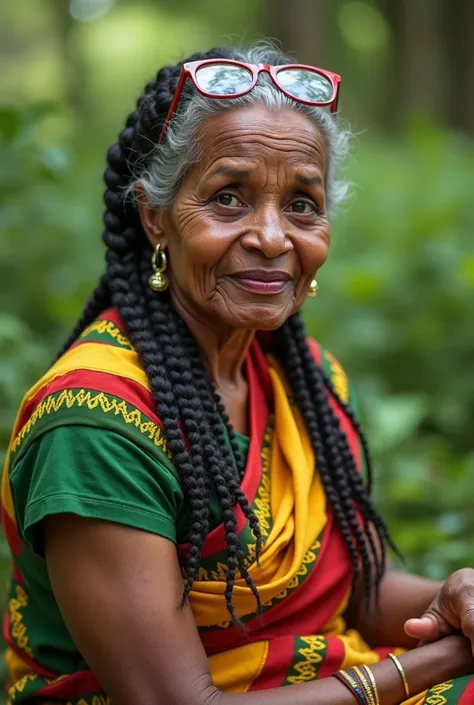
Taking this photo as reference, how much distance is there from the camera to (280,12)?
9266mm

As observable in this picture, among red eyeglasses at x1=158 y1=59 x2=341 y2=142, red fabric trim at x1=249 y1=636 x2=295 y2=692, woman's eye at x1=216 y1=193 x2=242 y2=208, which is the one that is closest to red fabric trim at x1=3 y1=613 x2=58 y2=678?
red fabric trim at x1=249 y1=636 x2=295 y2=692

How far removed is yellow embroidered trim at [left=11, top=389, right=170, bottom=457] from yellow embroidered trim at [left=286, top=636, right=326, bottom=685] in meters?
0.66

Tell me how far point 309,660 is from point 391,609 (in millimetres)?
495

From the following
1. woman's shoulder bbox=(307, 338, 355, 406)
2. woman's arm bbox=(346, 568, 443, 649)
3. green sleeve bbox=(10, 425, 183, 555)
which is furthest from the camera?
woman's shoulder bbox=(307, 338, 355, 406)

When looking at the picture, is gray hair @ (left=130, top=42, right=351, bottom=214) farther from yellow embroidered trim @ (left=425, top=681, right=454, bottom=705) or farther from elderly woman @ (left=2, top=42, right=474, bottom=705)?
yellow embroidered trim @ (left=425, top=681, right=454, bottom=705)

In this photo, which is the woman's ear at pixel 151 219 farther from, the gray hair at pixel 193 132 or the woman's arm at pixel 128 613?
the woman's arm at pixel 128 613

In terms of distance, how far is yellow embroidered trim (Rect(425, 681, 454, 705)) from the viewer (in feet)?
7.11

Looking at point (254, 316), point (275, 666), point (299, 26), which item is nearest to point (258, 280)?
point (254, 316)

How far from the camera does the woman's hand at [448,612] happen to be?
2.38m

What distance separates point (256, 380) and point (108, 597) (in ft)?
2.85

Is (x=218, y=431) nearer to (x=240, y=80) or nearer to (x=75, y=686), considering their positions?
(x=75, y=686)

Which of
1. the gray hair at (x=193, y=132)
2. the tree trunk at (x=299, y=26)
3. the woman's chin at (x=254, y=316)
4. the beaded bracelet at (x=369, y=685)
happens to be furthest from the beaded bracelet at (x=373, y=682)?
the tree trunk at (x=299, y=26)

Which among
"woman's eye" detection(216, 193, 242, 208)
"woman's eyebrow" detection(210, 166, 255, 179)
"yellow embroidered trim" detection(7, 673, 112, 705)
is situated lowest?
"yellow embroidered trim" detection(7, 673, 112, 705)

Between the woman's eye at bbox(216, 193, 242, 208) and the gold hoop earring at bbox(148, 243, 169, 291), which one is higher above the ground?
the woman's eye at bbox(216, 193, 242, 208)
